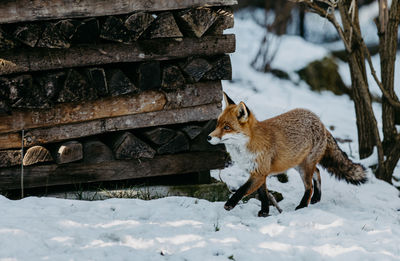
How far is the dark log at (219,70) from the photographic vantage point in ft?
17.2

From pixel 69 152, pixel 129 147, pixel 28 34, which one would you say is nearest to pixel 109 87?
pixel 129 147

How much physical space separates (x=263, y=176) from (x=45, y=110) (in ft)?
7.72

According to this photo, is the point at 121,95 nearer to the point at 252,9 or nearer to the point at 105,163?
the point at 105,163

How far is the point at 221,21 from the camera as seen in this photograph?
5.19m

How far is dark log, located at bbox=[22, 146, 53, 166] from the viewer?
16.0 feet

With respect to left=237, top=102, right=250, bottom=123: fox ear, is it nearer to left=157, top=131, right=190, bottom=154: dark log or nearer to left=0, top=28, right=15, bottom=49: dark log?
left=157, top=131, right=190, bottom=154: dark log

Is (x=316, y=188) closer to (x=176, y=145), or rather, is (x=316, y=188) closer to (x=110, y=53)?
(x=176, y=145)

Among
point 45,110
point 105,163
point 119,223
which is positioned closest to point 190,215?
point 119,223

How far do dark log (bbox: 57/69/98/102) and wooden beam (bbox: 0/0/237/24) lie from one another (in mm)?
589

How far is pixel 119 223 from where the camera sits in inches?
165

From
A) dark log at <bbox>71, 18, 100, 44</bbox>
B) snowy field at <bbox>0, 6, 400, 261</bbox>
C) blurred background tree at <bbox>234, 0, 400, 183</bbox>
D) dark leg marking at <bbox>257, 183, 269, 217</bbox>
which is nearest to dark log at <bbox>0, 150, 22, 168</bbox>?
snowy field at <bbox>0, 6, 400, 261</bbox>

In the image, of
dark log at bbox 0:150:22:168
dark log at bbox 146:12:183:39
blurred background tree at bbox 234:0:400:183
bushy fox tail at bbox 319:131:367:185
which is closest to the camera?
dark log at bbox 0:150:22:168

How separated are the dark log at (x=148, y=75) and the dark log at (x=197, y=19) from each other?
507mm

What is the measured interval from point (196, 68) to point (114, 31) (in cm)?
97
